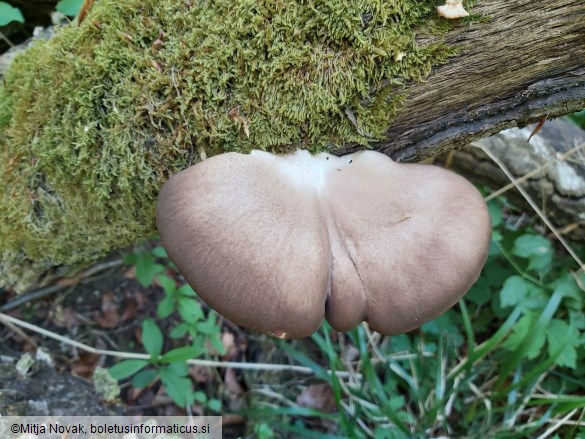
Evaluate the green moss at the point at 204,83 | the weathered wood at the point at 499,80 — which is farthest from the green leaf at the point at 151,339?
the weathered wood at the point at 499,80

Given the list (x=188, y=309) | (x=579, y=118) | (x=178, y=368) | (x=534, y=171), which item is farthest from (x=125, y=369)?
(x=579, y=118)

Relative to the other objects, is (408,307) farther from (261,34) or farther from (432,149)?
(261,34)

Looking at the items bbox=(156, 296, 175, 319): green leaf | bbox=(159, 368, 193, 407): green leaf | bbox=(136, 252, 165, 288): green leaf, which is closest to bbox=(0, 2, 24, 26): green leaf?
bbox=(136, 252, 165, 288): green leaf

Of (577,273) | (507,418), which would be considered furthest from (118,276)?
(577,273)

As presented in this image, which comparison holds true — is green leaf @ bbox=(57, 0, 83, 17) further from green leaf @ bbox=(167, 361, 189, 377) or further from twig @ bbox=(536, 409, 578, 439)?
twig @ bbox=(536, 409, 578, 439)

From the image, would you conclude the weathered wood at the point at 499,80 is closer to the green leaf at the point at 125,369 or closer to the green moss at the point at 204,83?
the green moss at the point at 204,83

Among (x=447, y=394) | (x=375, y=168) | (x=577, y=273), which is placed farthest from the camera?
(x=577, y=273)
